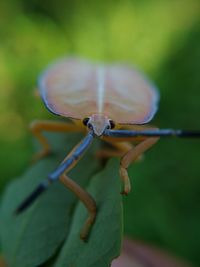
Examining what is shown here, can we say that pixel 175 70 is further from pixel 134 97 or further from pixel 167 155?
pixel 134 97

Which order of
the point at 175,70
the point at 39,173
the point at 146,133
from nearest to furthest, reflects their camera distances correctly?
the point at 146,133 < the point at 39,173 < the point at 175,70

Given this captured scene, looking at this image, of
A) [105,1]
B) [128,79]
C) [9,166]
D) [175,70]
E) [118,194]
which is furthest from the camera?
[105,1]

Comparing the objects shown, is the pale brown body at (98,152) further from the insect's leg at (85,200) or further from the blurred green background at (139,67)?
the blurred green background at (139,67)

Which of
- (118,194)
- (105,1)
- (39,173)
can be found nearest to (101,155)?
(39,173)

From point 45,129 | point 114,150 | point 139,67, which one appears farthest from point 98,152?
point 139,67

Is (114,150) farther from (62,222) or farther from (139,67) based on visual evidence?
(139,67)

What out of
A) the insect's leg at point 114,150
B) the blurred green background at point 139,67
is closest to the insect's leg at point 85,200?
the insect's leg at point 114,150
